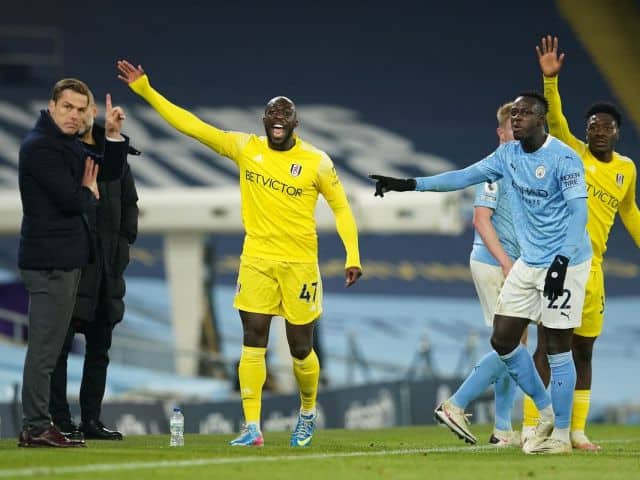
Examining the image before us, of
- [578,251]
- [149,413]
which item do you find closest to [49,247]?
[578,251]

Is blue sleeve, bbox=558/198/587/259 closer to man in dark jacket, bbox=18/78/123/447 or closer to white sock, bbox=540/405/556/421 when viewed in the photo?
white sock, bbox=540/405/556/421

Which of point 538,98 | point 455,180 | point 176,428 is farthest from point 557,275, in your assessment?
point 176,428

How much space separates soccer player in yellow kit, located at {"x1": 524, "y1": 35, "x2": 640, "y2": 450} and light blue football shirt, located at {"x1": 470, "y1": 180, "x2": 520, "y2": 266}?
527 mm

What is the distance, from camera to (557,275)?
26.7 ft

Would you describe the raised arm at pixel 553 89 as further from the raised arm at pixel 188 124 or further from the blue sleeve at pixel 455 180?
the raised arm at pixel 188 124

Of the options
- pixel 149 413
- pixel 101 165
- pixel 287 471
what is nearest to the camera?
pixel 287 471

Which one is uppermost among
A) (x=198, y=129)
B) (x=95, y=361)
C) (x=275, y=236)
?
(x=198, y=129)

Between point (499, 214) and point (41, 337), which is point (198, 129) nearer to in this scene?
point (41, 337)

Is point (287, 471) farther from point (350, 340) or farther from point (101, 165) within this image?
point (350, 340)

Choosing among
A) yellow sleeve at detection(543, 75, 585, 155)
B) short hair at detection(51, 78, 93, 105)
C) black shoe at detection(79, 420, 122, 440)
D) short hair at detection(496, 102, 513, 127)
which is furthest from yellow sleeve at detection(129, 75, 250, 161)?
black shoe at detection(79, 420, 122, 440)

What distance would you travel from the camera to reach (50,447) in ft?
26.4

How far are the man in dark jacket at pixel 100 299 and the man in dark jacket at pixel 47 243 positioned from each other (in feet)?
4.56

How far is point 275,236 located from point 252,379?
90cm

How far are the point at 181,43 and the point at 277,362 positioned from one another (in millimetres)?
8016
